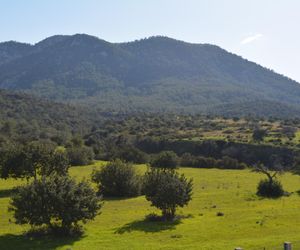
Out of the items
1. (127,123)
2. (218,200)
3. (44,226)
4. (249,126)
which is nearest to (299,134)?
(249,126)

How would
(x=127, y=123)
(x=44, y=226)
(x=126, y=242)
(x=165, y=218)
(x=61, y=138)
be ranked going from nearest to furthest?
(x=126, y=242), (x=44, y=226), (x=165, y=218), (x=61, y=138), (x=127, y=123)

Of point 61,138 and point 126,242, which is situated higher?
point 61,138

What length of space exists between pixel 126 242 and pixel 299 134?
11686 centimetres

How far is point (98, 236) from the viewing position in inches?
1593

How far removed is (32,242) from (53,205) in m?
3.53

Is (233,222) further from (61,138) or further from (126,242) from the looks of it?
(61,138)

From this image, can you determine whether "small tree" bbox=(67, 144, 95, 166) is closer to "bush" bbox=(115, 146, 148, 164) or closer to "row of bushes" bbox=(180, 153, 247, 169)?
"bush" bbox=(115, 146, 148, 164)

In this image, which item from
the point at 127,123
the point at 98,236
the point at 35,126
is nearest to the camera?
the point at 98,236

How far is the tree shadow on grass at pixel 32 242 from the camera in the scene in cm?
3762

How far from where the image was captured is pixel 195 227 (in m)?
43.5

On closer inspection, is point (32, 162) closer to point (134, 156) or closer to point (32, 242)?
point (32, 242)

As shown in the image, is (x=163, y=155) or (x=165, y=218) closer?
(x=165, y=218)

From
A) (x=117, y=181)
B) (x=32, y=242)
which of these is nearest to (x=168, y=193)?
(x=32, y=242)

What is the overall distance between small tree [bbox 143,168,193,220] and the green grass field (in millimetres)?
2054
